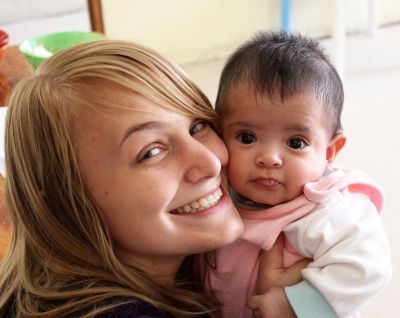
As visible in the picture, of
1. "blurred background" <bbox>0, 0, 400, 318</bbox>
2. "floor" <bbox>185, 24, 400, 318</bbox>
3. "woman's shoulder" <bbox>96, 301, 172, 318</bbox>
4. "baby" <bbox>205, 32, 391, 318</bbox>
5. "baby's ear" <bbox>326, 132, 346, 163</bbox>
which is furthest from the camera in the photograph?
"blurred background" <bbox>0, 0, 400, 318</bbox>

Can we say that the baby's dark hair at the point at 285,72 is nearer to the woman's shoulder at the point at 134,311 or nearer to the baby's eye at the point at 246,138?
the baby's eye at the point at 246,138

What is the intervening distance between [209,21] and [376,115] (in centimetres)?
120

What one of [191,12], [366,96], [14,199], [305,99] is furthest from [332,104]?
[191,12]

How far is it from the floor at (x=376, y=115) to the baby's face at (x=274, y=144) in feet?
3.42

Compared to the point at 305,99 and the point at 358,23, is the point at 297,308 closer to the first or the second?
the point at 305,99

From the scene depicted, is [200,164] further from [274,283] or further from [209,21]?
[209,21]

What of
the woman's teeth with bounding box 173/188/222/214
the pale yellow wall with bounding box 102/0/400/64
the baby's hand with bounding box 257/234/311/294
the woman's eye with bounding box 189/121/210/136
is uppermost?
the woman's eye with bounding box 189/121/210/136

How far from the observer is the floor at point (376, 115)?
2.04 meters

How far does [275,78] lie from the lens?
0.92 m

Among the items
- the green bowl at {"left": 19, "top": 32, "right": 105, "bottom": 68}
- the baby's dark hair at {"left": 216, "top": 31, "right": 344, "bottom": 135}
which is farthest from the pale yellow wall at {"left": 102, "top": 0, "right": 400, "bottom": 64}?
the baby's dark hair at {"left": 216, "top": 31, "right": 344, "bottom": 135}

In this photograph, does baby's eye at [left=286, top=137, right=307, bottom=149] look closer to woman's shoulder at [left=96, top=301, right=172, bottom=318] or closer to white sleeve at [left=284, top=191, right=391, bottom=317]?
white sleeve at [left=284, top=191, right=391, bottom=317]

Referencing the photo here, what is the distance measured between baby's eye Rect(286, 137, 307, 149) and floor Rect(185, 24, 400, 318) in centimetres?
106

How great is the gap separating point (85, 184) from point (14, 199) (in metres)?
0.12

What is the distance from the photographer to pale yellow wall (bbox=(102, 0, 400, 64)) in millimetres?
3258
